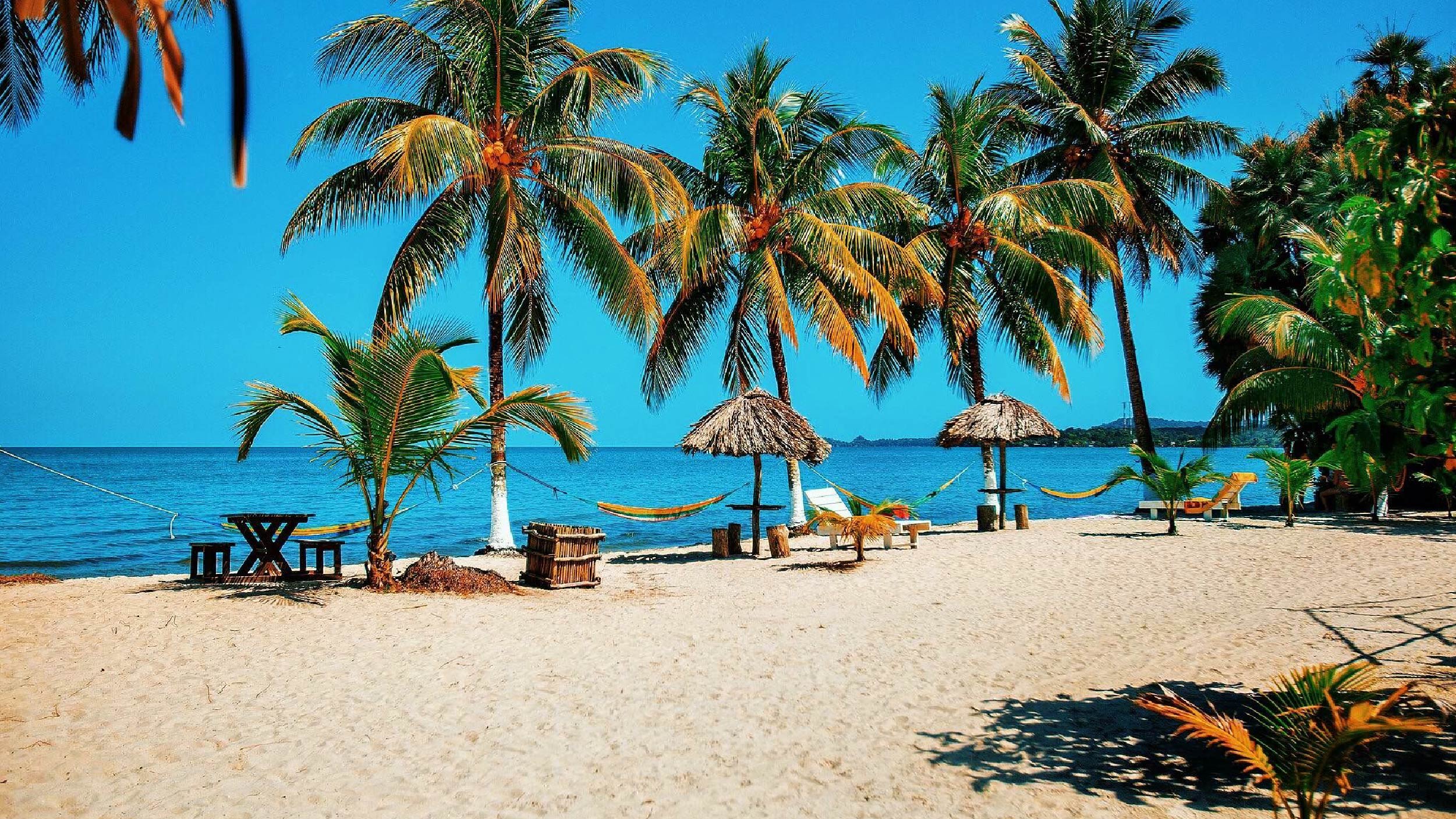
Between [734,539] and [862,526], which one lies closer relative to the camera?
[862,526]

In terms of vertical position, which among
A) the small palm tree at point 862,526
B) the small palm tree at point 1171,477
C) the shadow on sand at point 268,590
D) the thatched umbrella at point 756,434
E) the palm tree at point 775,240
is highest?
the palm tree at point 775,240

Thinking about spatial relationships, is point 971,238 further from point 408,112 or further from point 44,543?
point 44,543

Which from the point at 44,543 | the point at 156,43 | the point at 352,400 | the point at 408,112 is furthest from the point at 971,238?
the point at 44,543

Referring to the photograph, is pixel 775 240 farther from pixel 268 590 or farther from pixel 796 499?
pixel 268 590

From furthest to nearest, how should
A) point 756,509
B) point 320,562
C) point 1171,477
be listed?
point 1171,477 < point 756,509 < point 320,562

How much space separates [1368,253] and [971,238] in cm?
1263

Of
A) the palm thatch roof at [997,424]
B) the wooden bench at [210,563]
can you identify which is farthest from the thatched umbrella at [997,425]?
the wooden bench at [210,563]

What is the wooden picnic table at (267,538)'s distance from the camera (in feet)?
27.2

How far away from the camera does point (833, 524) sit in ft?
36.6

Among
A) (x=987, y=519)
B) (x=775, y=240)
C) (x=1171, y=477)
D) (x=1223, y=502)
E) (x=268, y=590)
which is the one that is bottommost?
(x=268, y=590)

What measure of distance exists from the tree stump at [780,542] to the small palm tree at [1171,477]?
5554 millimetres

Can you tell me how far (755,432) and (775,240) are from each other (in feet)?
12.1

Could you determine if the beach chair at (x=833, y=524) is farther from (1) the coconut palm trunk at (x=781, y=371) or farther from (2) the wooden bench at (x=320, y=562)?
(2) the wooden bench at (x=320, y=562)

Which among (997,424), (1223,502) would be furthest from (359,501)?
(1223,502)
